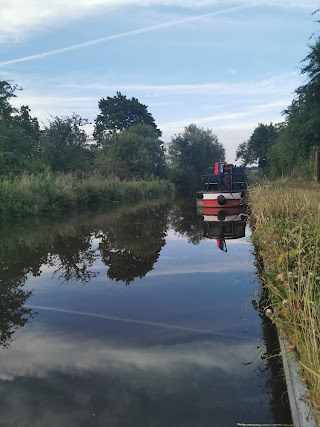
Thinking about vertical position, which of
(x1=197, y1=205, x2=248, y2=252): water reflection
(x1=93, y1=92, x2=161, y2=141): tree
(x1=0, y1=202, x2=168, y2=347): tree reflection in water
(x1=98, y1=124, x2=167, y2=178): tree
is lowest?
(x1=197, y1=205, x2=248, y2=252): water reflection

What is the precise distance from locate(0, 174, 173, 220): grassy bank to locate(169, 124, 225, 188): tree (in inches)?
1135

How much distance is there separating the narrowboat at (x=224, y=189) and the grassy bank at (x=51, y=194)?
825 cm

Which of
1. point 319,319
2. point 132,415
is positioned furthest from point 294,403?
point 132,415

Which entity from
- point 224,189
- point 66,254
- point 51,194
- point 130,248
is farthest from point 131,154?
point 66,254

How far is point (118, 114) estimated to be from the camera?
75.5 metres

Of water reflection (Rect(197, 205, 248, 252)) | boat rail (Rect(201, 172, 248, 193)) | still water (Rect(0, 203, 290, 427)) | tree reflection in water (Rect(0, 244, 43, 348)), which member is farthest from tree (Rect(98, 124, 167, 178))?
still water (Rect(0, 203, 290, 427))

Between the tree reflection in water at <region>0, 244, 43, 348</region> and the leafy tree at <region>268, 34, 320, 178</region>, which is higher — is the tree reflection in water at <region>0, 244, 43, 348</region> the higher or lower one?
the lower one

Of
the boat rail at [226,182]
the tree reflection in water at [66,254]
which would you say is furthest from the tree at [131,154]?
the tree reflection in water at [66,254]

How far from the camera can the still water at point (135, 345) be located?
11.2 feet

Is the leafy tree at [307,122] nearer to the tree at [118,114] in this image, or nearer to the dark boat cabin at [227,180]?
the dark boat cabin at [227,180]

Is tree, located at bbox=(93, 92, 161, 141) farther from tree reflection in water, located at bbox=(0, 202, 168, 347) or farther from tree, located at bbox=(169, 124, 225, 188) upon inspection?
tree reflection in water, located at bbox=(0, 202, 168, 347)

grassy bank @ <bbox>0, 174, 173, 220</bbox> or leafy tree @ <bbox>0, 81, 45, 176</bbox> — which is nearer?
grassy bank @ <bbox>0, 174, 173, 220</bbox>

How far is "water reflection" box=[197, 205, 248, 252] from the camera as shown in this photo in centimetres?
1332

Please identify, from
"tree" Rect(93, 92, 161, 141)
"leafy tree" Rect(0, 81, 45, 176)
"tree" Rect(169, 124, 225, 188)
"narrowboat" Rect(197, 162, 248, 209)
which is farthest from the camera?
"tree" Rect(93, 92, 161, 141)
